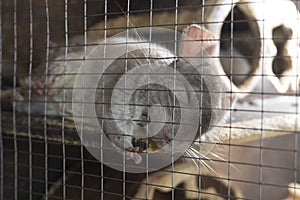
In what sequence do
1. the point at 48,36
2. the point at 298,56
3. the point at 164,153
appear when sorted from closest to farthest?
the point at 298,56
the point at 164,153
the point at 48,36

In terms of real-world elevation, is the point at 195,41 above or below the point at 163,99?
above

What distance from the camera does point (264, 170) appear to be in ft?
2.83

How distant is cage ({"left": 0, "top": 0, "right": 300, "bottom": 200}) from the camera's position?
33.4 inches

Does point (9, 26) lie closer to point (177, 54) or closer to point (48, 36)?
point (48, 36)

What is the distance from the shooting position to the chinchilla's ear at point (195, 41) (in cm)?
88

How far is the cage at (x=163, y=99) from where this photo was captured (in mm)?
848

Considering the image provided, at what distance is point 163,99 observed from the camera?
0.91 meters

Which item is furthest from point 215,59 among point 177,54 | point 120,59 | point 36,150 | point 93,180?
point 36,150

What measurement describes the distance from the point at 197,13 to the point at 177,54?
3.7 inches

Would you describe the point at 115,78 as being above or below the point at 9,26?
below

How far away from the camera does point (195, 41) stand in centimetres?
89

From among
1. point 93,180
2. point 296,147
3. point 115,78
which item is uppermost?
point 115,78

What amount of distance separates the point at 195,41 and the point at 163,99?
0.14m

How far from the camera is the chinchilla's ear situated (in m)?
0.88
